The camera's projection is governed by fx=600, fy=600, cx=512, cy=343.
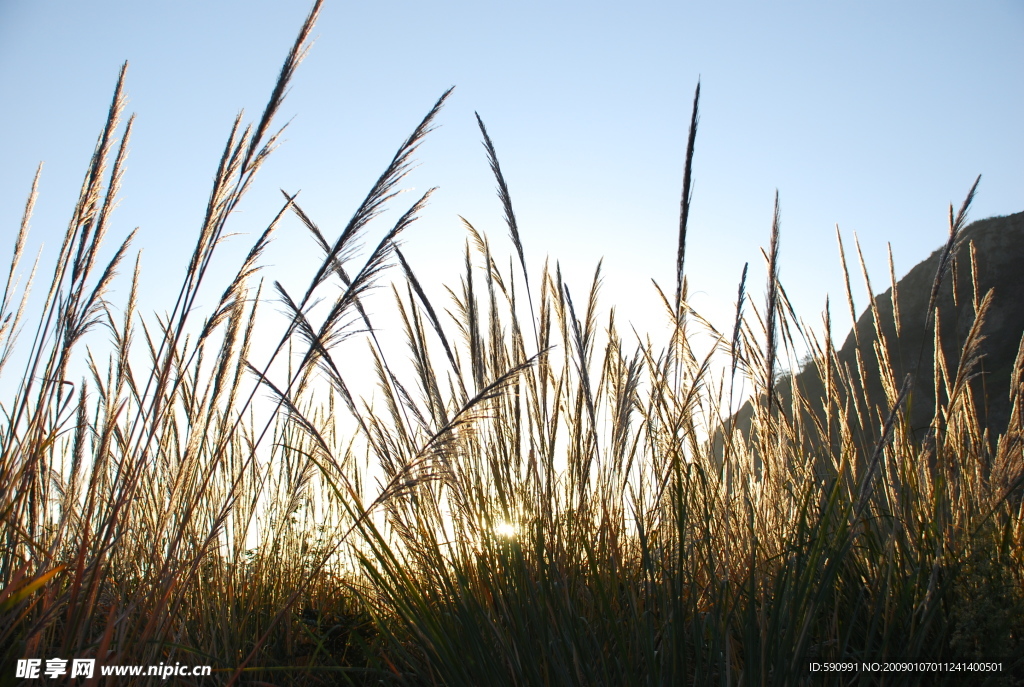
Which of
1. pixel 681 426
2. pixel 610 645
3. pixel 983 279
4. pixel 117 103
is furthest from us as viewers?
pixel 983 279

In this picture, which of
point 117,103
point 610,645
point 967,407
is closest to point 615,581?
point 610,645

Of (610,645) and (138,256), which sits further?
(138,256)

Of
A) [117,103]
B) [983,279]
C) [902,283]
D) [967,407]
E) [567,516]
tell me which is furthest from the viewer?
[902,283]

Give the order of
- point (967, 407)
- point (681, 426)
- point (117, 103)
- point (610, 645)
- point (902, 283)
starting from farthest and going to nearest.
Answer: point (902, 283)
point (967, 407)
point (681, 426)
point (610, 645)
point (117, 103)

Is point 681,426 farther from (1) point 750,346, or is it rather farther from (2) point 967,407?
(2) point 967,407

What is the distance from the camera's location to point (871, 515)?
6.19ft

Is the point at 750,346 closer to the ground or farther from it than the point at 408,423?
farther from it

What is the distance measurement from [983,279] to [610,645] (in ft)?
54.6

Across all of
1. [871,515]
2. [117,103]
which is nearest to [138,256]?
[117,103]

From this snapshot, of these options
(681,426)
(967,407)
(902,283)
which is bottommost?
(681,426)

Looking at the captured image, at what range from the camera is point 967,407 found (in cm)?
214

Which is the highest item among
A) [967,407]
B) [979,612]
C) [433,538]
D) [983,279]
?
[983,279]

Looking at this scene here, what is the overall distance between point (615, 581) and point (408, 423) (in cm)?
71

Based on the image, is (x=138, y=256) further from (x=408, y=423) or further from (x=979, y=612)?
(x=979, y=612)
